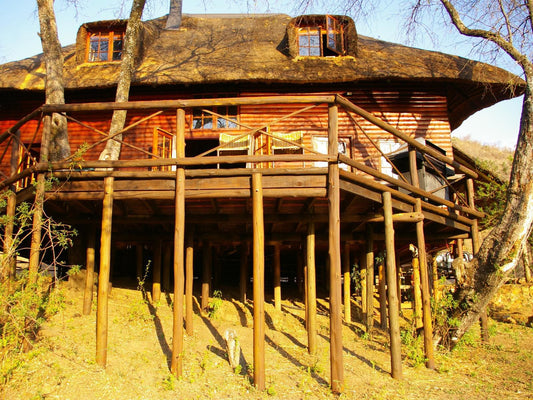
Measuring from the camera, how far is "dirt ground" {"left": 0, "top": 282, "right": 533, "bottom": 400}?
23.1 feet

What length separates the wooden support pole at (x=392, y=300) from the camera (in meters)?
8.26

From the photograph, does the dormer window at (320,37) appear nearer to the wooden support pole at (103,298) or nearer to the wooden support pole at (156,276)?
the wooden support pole at (156,276)

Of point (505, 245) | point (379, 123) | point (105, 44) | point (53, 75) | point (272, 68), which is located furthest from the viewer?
point (105, 44)

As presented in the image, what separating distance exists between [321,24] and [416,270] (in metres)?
7.62

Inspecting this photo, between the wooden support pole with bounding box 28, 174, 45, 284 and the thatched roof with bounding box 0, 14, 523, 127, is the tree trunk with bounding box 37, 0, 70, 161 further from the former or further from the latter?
the wooden support pole with bounding box 28, 174, 45, 284

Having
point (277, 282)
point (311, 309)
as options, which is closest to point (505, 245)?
point (311, 309)

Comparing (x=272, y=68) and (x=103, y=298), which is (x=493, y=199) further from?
(x=103, y=298)

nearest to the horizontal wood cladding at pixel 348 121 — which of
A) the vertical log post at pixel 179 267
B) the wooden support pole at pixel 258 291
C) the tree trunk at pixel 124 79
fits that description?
the tree trunk at pixel 124 79

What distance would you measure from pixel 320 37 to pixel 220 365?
1038cm

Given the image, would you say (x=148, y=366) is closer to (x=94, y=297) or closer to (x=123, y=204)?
(x=123, y=204)

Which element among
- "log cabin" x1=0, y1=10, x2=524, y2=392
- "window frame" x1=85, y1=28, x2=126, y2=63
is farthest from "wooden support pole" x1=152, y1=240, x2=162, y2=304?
"window frame" x1=85, y1=28, x2=126, y2=63

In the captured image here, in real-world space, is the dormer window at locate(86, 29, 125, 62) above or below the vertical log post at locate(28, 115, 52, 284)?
above

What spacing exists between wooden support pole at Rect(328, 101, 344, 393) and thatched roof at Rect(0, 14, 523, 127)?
5860 mm

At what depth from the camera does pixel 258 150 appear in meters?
12.4
